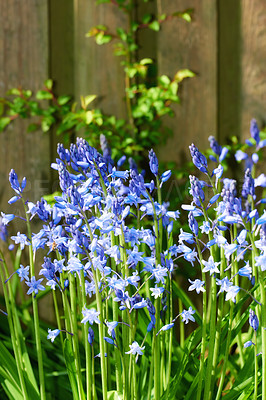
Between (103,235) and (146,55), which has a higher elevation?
(146,55)

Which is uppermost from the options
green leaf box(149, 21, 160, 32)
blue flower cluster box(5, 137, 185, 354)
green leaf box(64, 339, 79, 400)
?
green leaf box(149, 21, 160, 32)

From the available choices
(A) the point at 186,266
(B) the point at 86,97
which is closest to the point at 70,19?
(B) the point at 86,97

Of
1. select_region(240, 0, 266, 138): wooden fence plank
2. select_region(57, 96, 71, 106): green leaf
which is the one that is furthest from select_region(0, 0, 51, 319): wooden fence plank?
select_region(240, 0, 266, 138): wooden fence plank

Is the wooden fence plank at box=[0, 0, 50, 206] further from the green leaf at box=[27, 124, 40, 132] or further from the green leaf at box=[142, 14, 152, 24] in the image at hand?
the green leaf at box=[142, 14, 152, 24]

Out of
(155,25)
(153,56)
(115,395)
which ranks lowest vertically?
(115,395)

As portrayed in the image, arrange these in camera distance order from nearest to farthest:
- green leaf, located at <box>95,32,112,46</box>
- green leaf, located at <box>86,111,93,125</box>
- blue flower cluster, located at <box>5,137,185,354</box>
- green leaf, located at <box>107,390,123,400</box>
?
blue flower cluster, located at <box>5,137,185,354</box>, green leaf, located at <box>107,390,123,400</box>, green leaf, located at <box>86,111,93,125</box>, green leaf, located at <box>95,32,112,46</box>

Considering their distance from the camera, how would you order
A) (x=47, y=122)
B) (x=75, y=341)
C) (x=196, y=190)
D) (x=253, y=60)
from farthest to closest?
(x=253, y=60), (x=47, y=122), (x=75, y=341), (x=196, y=190)

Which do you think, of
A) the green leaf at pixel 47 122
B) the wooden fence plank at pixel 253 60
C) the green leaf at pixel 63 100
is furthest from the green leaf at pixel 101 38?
the wooden fence plank at pixel 253 60

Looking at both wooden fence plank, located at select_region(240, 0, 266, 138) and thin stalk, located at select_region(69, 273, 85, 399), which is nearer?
thin stalk, located at select_region(69, 273, 85, 399)

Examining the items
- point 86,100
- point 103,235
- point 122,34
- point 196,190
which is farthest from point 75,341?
point 122,34

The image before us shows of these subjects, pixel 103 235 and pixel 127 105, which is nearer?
pixel 103 235

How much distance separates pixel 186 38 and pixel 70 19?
0.57m

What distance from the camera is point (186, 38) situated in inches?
108

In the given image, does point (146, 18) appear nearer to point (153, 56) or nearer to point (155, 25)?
point (155, 25)
